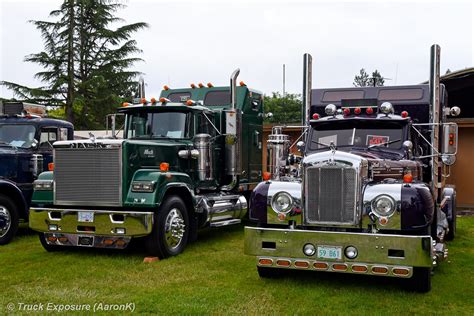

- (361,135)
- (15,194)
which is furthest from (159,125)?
(361,135)

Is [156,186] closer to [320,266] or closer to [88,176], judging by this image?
[88,176]

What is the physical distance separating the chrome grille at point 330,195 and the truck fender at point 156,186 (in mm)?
2683

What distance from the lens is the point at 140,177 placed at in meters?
7.92

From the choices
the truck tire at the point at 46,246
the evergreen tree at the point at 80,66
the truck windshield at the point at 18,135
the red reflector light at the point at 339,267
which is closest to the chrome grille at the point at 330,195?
the red reflector light at the point at 339,267

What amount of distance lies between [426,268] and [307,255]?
Answer: 1269 millimetres

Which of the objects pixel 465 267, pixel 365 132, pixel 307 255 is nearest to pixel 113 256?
pixel 307 255

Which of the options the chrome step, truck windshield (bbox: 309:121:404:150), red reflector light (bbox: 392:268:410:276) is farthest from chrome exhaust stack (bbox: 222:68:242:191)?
red reflector light (bbox: 392:268:410:276)

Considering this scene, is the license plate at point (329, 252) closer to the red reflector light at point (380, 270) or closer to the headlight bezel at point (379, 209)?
the red reflector light at point (380, 270)

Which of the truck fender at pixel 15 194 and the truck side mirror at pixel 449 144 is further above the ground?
the truck side mirror at pixel 449 144

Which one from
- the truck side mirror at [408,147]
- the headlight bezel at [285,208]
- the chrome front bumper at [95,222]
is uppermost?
the truck side mirror at [408,147]

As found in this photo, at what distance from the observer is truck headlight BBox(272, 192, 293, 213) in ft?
19.8

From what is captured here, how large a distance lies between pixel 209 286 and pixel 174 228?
2029 mm

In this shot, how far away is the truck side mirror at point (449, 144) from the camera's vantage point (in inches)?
275

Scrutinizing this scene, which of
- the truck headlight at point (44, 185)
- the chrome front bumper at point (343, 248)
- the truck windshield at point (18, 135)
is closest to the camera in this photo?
the chrome front bumper at point (343, 248)
